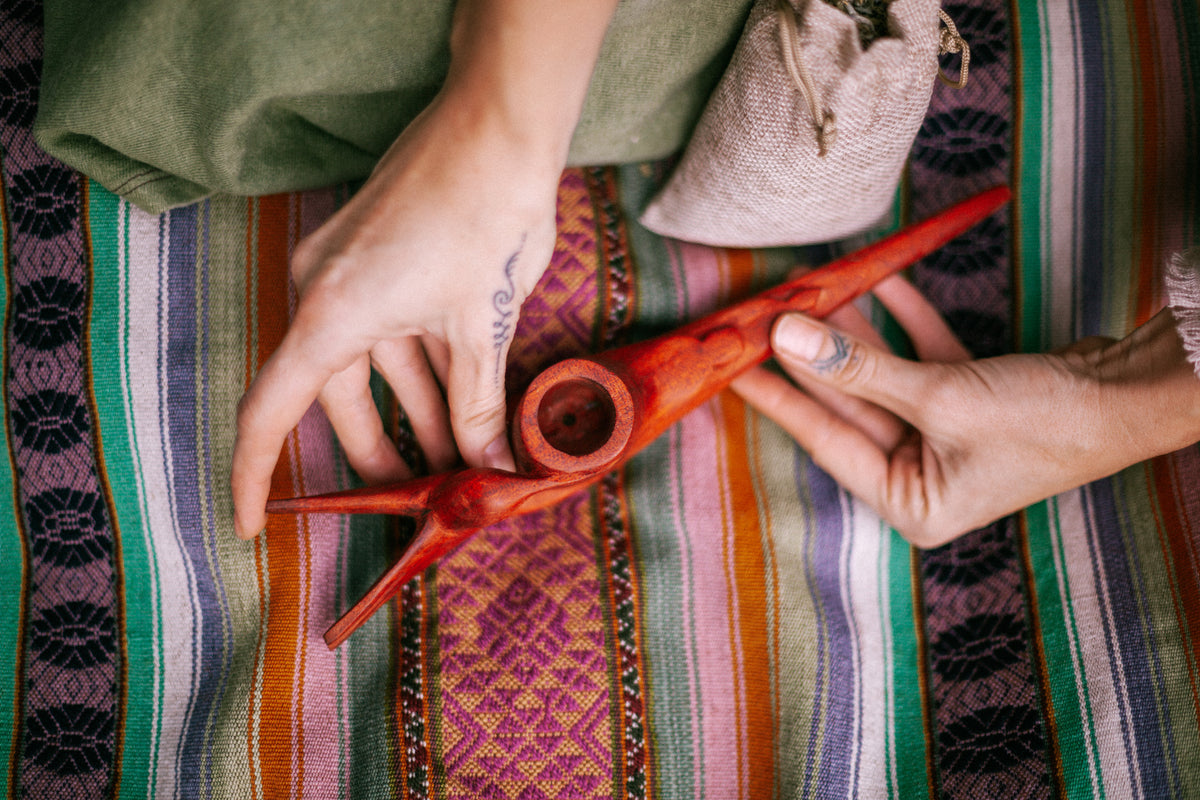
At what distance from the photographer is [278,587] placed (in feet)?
3.07

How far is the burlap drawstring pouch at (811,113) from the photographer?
2.71 feet

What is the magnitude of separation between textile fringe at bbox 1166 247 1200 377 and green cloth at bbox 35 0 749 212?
61 cm

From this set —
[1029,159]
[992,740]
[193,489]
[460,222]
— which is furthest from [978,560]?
[193,489]

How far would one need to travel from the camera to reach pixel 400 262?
67 centimetres

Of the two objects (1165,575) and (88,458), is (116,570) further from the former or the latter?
(1165,575)

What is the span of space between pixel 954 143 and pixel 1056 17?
0.25 metres

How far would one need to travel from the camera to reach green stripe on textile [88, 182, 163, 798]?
942 mm

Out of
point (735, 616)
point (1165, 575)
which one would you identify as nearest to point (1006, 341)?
point (1165, 575)

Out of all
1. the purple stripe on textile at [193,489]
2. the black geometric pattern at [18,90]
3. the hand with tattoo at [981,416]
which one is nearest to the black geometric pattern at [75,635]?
the purple stripe on textile at [193,489]

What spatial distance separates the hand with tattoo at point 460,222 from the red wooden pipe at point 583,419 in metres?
0.10

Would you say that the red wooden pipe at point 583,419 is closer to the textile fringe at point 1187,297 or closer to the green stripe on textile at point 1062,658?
the textile fringe at point 1187,297

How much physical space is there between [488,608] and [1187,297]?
0.95 metres

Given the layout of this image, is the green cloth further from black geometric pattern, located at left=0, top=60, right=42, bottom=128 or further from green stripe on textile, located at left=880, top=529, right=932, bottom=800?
green stripe on textile, located at left=880, top=529, right=932, bottom=800

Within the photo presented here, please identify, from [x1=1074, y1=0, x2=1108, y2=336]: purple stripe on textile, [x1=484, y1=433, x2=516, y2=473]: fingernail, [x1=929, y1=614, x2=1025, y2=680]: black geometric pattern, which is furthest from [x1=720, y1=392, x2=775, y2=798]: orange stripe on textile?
[x1=1074, y1=0, x2=1108, y2=336]: purple stripe on textile
